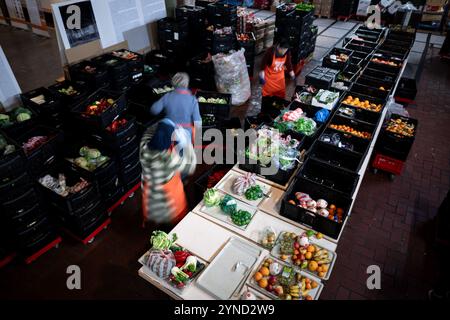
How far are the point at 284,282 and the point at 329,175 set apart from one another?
166 centimetres

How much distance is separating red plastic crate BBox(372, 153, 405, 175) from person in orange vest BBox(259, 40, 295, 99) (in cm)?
215

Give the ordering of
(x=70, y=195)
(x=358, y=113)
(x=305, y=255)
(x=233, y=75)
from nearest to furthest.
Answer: (x=305, y=255) → (x=70, y=195) → (x=358, y=113) → (x=233, y=75)

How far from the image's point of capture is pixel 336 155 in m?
4.39

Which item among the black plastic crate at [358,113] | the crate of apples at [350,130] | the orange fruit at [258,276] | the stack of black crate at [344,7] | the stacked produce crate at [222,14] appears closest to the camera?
the orange fruit at [258,276]

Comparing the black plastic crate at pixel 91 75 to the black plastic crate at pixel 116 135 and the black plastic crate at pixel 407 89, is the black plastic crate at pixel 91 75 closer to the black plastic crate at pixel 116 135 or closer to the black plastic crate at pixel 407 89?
the black plastic crate at pixel 116 135

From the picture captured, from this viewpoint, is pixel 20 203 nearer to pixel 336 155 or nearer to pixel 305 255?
pixel 305 255

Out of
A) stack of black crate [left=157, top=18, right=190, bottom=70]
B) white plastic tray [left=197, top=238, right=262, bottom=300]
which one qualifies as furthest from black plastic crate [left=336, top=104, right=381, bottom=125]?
stack of black crate [left=157, top=18, right=190, bottom=70]

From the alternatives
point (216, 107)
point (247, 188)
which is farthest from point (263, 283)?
point (216, 107)

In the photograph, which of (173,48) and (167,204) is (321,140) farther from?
(173,48)

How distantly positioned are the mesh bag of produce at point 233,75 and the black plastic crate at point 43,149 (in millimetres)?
3654

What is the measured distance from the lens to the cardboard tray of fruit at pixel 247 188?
12.0 ft

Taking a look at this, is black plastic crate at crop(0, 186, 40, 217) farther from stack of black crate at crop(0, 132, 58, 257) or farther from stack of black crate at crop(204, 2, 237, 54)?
stack of black crate at crop(204, 2, 237, 54)

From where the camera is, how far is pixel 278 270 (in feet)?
9.68

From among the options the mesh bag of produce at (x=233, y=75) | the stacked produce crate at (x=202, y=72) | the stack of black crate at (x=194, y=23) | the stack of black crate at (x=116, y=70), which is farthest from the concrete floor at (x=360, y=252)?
the stack of black crate at (x=194, y=23)
